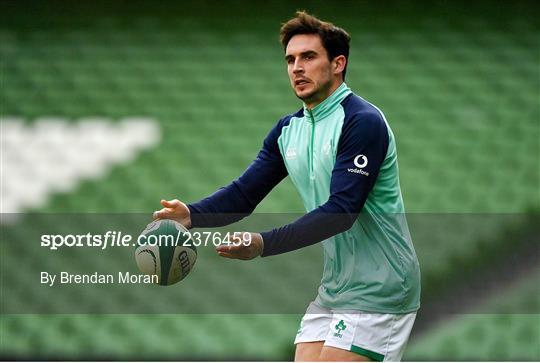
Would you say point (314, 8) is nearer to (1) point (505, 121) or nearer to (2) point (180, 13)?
(2) point (180, 13)

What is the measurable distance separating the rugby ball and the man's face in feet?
2.36

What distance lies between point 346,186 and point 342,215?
0.34 feet

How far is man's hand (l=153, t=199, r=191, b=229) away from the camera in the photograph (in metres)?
3.46

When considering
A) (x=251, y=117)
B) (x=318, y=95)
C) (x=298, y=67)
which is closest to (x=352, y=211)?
(x=318, y=95)

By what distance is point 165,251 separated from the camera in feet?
11.0

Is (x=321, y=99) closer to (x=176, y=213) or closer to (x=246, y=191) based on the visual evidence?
(x=246, y=191)

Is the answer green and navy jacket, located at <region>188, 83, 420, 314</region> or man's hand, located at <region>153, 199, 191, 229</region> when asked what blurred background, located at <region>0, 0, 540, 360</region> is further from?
green and navy jacket, located at <region>188, 83, 420, 314</region>

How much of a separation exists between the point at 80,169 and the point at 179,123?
0.94 meters

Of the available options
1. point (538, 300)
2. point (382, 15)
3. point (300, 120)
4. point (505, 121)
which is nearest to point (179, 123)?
point (382, 15)

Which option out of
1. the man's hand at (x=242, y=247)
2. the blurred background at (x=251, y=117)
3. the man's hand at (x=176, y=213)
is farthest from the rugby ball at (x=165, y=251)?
the blurred background at (x=251, y=117)

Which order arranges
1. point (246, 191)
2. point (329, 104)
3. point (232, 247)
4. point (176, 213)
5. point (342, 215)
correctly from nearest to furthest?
point (232, 247) < point (342, 215) < point (329, 104) < point (176, 213) < point (246, 191)

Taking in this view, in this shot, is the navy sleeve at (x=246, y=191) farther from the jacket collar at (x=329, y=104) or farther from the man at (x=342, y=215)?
the jacket collar at (x=329, y=104)

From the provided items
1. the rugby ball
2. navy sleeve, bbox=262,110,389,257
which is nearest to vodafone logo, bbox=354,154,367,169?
navy sleeve, bbox=262,110,389,257

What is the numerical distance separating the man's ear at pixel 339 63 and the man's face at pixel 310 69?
1.0 inches
